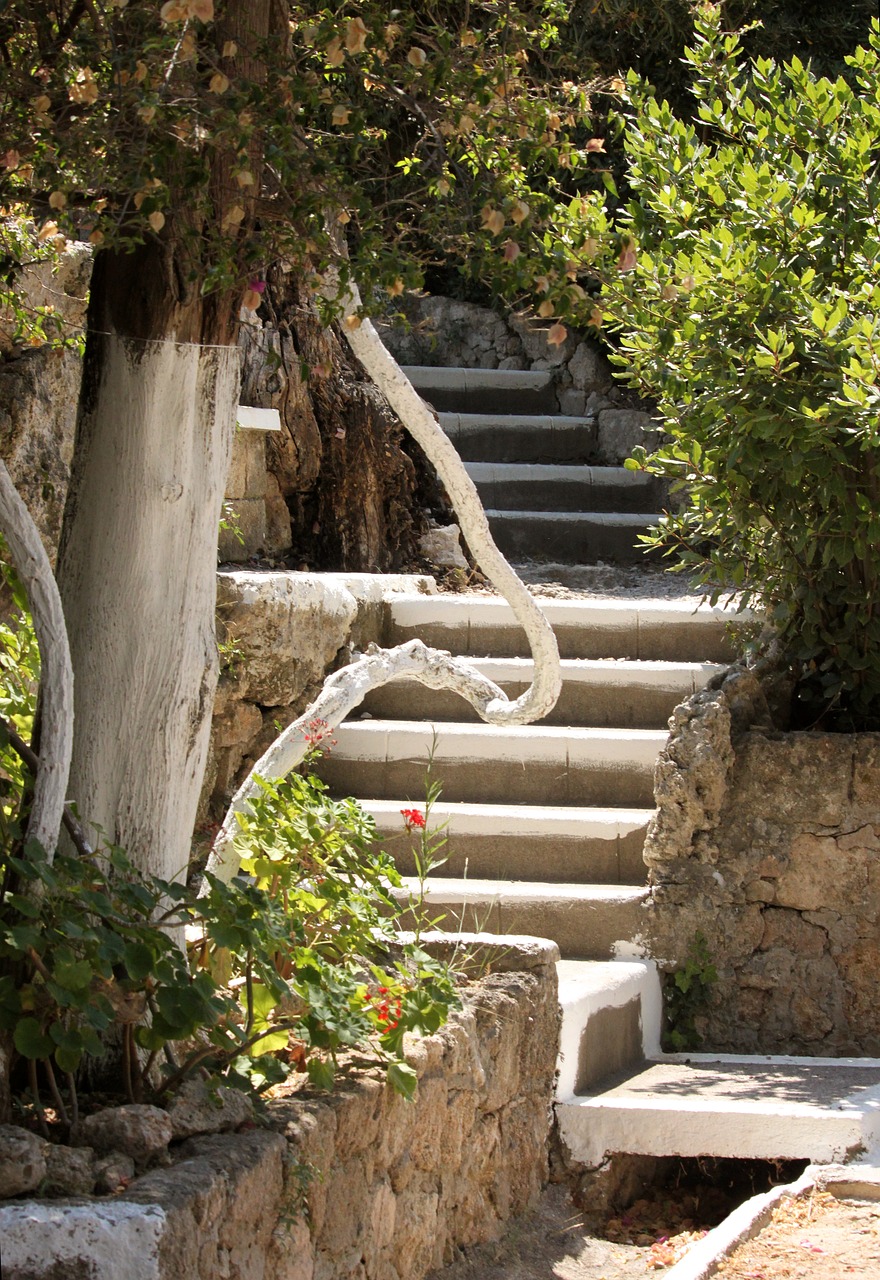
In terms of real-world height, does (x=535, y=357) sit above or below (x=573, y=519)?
A: above

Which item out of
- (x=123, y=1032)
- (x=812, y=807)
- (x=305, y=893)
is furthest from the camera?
(x=812, y=807)

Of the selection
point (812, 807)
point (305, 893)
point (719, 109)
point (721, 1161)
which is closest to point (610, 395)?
point (719, 109)

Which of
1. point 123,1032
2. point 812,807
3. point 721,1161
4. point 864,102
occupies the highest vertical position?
point 864,102

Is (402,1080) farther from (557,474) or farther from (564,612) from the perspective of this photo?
(557,474)

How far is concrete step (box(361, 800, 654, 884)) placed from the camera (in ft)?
18.4

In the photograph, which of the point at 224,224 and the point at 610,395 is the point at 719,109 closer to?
the point at 224,224

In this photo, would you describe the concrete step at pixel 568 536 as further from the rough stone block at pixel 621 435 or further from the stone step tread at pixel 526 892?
the stone step tread at pixel 526 892

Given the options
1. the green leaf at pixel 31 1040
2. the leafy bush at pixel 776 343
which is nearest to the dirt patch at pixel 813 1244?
the green leaf at pixel 31 1040

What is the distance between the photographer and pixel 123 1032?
301cm

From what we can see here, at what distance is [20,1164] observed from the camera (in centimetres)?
248

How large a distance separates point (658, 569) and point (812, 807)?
371 centimetres

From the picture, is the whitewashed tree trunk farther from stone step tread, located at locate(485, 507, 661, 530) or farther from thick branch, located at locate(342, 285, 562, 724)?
stone step tread, located at locate(485, 507, 661, 530)

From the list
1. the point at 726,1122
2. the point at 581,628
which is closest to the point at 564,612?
the point at 581,628

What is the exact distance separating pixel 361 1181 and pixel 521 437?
25.7 feet
